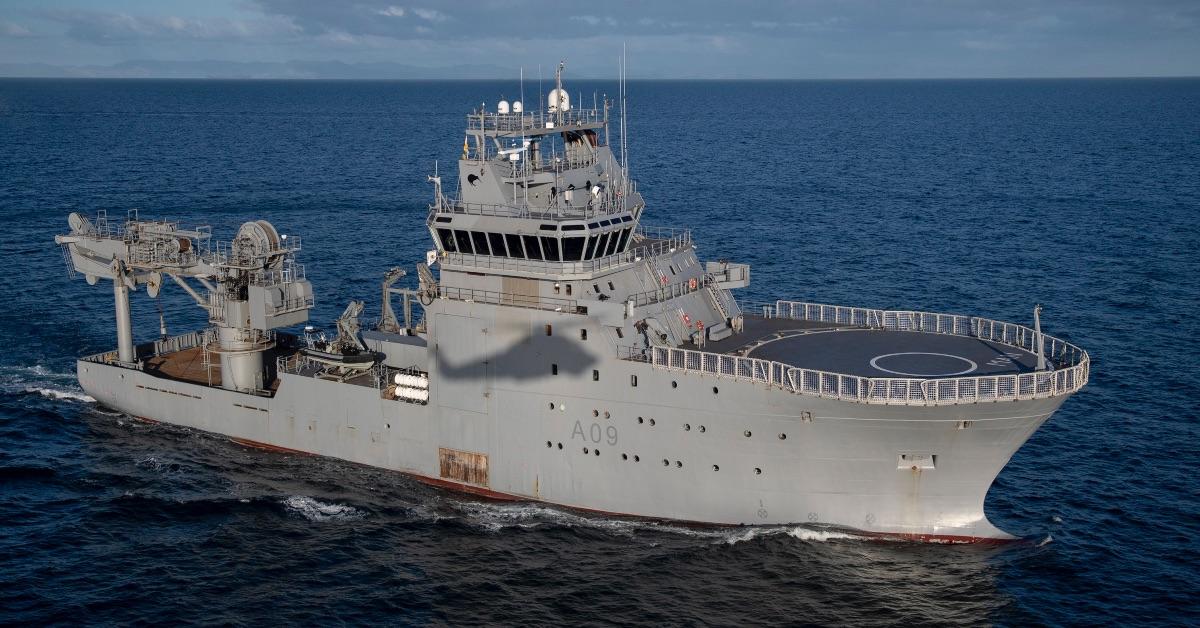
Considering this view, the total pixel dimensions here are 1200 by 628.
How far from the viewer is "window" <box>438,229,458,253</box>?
41.6 meters

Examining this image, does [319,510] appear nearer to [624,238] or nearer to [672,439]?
[672,439]

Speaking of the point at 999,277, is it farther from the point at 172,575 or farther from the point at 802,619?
the point at 172,575

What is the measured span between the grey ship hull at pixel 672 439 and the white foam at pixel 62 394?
46.9 feet

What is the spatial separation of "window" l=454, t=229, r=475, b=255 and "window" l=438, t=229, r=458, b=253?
0.18m

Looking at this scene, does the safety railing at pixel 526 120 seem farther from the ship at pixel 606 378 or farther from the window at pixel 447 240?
the window at pixel 447 240

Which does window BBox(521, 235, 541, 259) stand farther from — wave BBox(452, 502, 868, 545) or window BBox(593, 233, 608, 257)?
wave BBox(452, 502, 868, 545)

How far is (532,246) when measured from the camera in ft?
132

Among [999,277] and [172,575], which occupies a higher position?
[999,277]

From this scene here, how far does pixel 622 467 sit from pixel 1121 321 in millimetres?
35567

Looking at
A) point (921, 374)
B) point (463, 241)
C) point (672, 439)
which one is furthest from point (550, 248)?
point (921, 374)

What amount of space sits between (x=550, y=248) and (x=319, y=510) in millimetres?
12363

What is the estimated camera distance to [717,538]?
3791 centimetres

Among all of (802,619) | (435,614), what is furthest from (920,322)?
(435,614)

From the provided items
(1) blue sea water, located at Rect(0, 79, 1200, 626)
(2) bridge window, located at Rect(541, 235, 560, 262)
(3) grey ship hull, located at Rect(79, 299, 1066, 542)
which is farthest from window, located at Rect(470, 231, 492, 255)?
(1) blue sea water, located at Rect(0, 79, 1200, 626)
